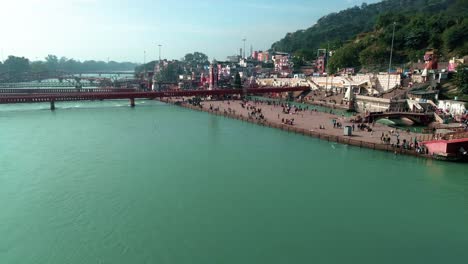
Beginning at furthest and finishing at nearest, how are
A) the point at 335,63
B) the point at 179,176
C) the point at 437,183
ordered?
the point at 335,63
the point at 179,176
the point at 437,183

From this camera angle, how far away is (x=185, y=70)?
98125mm

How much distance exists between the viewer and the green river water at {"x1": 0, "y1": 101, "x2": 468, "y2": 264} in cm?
950

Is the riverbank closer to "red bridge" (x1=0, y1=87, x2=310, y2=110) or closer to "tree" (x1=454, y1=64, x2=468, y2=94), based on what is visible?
"red bridge" (x1=0, y1=87, x2=310, y2=110)

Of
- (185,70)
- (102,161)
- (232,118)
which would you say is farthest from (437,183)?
(185,70)

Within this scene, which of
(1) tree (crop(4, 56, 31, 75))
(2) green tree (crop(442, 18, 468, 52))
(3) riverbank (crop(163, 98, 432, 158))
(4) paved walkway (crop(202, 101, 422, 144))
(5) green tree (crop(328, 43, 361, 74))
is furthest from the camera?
(1) tree (crop(4, 56, 31, 75))

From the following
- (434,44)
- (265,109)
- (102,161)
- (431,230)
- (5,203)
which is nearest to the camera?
(431,230)

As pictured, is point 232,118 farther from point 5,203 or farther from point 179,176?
point 5,203

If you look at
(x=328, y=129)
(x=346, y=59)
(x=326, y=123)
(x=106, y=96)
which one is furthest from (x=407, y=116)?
(x=106, y=96)

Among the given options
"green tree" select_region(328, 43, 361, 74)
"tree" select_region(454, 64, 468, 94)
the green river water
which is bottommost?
the green river water

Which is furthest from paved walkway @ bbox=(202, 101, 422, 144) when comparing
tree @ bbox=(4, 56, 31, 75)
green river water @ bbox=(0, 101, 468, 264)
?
tree @ bbox=(4, 56, 31, 75)

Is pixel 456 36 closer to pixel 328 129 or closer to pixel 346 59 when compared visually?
pixel 346 59

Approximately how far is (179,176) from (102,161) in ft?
15.8

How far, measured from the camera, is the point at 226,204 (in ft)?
40.6

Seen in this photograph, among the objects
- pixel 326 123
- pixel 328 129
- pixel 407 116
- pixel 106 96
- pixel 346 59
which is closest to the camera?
pixel 328 129
